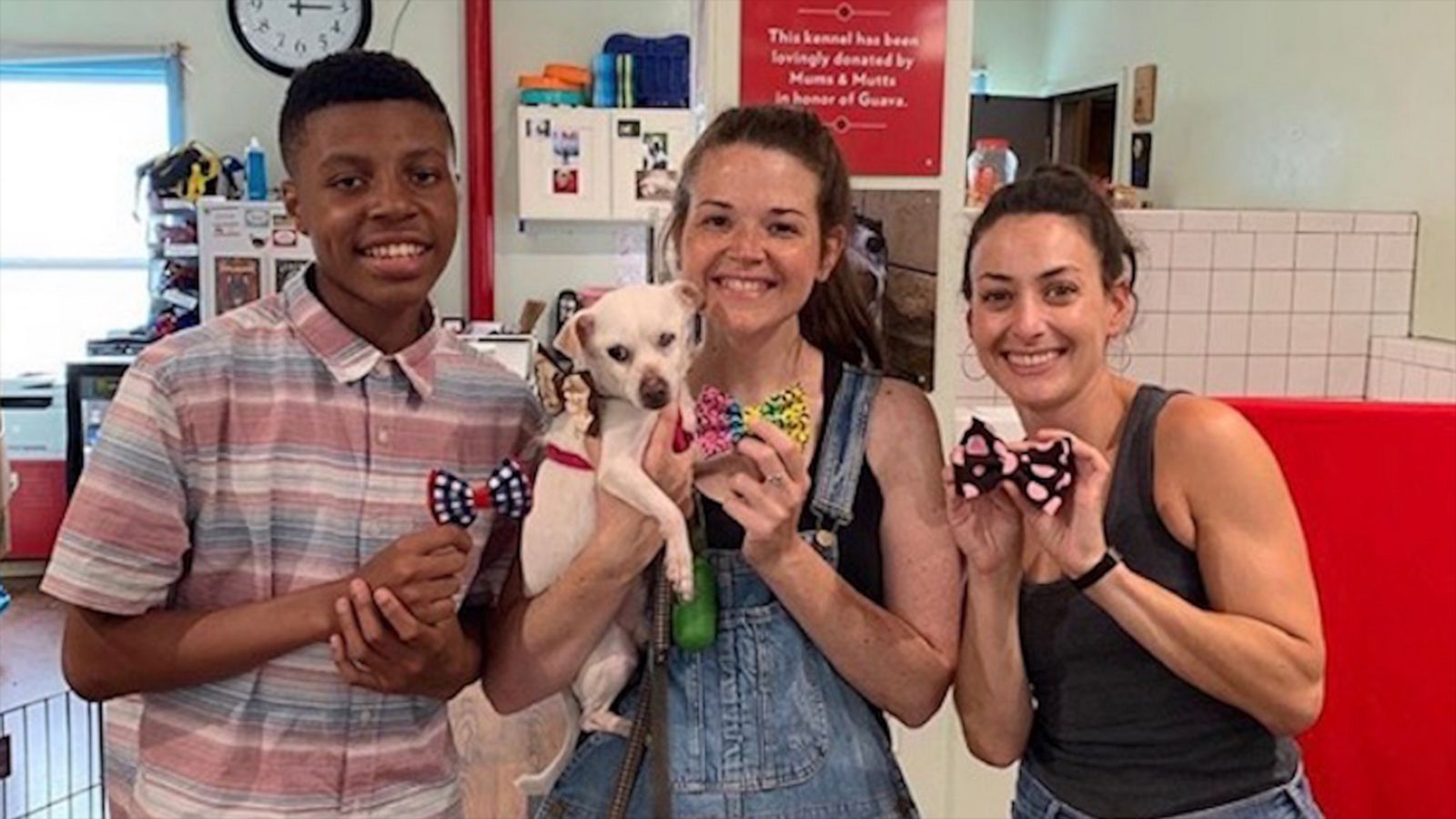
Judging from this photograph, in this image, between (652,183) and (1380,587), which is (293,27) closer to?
(652,183)

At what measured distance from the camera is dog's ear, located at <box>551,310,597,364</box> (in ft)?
4.61

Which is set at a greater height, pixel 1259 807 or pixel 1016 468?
pixel 1016 468

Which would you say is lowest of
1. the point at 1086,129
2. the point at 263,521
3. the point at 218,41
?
the point at 263,521

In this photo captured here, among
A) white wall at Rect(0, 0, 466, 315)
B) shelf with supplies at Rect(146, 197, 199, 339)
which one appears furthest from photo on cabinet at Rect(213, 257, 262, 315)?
white wall at Rect(0, 0, 466, 315)

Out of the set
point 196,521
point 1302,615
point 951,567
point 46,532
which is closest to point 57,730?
point 46,532

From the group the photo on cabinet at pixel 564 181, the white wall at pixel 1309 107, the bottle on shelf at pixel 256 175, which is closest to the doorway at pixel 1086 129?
the white wall at pixel 1309 107

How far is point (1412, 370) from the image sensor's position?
3619mm

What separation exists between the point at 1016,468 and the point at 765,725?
0.36 m

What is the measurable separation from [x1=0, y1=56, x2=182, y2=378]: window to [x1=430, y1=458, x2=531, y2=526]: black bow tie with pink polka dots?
5436 mm

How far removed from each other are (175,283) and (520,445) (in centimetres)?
495

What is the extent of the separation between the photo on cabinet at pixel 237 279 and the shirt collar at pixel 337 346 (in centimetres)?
463

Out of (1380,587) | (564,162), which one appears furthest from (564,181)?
(1380,587)

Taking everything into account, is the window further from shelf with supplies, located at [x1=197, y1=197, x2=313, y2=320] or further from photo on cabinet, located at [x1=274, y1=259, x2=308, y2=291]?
photo on cabinet, located at [x1=274, y1=259, x2=308, y2=291]

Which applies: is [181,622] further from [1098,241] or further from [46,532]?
[46,532]
